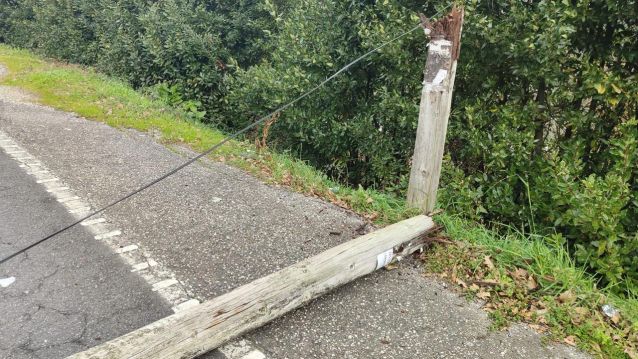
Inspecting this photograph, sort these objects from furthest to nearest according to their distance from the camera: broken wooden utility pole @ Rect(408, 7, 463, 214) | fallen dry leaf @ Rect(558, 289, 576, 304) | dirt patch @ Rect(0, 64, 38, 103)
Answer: dirt patch @ Rect(0, 64, 38, 103) < broken wooden utility pole @ Rect(408, 7, 463, 214) < fallen dry leaf @ Rect(558, 289, 576, 304)

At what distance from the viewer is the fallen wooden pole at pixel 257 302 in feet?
8.29

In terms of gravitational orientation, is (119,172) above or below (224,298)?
below

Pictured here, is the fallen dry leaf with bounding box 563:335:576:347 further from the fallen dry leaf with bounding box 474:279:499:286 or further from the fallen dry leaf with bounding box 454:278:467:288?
the fallen dry leaf with bounding box 454:278:467:288

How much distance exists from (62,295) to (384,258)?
226cm

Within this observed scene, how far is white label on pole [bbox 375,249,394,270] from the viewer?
368 cm

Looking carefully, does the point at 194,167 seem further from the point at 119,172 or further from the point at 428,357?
the point at 428,357

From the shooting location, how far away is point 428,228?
408 centimetres

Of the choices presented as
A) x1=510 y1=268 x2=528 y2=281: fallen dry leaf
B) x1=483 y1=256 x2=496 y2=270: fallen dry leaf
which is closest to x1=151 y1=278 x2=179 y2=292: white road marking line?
x1=483 y1=256 x2=496 y2=270: fallen dry leaf

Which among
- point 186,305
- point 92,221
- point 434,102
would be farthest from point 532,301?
point 92,221

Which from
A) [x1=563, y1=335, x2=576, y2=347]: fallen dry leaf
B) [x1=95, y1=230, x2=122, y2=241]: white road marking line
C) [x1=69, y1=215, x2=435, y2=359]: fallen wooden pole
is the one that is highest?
[x1=69, y1=215, x2=435, y2=359]: fallen wooden pole

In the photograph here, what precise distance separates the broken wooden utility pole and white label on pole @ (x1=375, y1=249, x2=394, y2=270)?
2.47ft

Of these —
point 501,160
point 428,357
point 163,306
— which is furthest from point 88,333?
point 501,160

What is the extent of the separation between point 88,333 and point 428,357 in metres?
2.04

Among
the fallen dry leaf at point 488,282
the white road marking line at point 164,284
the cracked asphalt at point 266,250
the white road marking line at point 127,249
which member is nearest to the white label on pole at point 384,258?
the cracked asphalt at point 266,250
